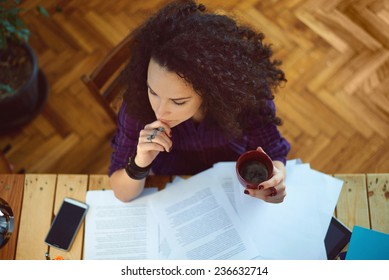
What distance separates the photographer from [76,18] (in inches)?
96.5

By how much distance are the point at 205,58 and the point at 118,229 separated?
0.57 meters

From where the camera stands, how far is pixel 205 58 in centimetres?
112

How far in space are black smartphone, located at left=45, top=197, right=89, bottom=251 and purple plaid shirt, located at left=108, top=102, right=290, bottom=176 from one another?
15 cm

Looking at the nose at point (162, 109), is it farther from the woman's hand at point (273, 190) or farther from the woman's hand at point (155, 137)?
the woman's hand at point (273, 190)

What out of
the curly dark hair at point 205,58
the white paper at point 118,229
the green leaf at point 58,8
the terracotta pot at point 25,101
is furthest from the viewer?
the green leaf at point 58,8

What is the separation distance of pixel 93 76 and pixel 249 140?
54 cm

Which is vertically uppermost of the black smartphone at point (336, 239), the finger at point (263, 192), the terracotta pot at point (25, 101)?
the finger at point (263, 192)

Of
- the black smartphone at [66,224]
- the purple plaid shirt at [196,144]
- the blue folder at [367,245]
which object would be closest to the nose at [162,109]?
the purple plaid shirt at [196,144]

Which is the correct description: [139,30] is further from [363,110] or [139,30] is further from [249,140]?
[363,110]

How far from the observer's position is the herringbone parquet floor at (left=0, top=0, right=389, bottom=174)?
7.23 feet

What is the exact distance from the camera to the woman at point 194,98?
1128 mm

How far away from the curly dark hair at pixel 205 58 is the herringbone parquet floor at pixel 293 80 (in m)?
0.87

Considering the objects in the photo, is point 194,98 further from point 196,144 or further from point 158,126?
point 196,144
